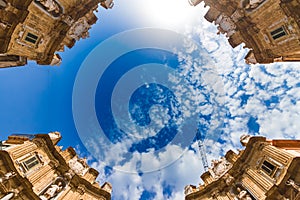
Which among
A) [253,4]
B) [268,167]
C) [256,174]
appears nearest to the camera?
[253,4]

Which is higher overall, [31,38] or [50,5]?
[50,5]

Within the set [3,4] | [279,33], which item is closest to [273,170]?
[279,33]

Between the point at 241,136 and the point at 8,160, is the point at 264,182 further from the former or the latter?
the point at 8,160

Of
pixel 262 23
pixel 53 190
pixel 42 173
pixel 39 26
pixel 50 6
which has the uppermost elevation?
pixel 50 6

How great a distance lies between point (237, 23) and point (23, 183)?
2585 centimetres

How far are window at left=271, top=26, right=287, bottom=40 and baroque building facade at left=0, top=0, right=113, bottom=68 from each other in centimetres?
1796

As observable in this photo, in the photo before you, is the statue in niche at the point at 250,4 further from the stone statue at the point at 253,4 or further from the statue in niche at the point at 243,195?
the statue in niche at the point at 243,195

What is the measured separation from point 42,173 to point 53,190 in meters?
2.29

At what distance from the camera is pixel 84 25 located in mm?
23469

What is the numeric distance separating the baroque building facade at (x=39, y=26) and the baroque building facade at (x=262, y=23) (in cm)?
1403

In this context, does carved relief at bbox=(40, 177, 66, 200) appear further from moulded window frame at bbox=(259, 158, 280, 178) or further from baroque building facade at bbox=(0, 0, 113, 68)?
moulded window frame at bbox=(259, 158, 280, 178)

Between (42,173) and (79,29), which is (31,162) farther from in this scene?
(79,29)

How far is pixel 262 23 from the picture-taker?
18938 mm

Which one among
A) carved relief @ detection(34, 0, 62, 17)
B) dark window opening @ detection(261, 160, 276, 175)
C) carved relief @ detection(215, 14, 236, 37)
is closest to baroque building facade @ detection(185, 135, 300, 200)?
dark window opening @ detection(261, 160, 276, 175)
